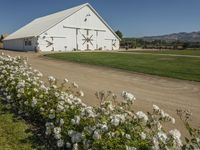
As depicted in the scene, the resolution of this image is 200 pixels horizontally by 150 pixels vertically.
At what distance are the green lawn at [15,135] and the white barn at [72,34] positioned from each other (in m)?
39.5

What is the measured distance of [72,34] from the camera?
168 ft

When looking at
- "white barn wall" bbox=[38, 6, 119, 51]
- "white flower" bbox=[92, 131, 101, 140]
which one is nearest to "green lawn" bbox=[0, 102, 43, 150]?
"white flower" bbox=[92, 131, 101, 140]

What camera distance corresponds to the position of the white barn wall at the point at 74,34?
159 feet

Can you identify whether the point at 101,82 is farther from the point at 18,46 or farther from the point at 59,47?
the point at 18,46

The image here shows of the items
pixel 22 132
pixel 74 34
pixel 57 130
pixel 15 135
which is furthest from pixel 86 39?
pixel 57 130

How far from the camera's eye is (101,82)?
1514 centimetres

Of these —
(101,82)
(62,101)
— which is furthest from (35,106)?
(101,82)

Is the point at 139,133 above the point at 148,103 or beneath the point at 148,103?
above

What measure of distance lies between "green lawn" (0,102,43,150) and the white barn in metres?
39.5

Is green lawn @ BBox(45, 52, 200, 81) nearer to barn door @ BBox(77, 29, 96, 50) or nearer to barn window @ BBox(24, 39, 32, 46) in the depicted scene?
barn window @ BBox(24, 39, 32, 46)

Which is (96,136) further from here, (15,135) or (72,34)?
(72,34)

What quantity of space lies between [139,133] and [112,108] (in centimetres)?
94

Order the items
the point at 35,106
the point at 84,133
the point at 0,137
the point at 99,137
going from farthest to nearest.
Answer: the point at 35,106 → the point at 0,137 → the point at 84,133 → the point at 99,137

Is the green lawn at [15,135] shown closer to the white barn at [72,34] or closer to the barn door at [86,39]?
the white barn at [72,34]
